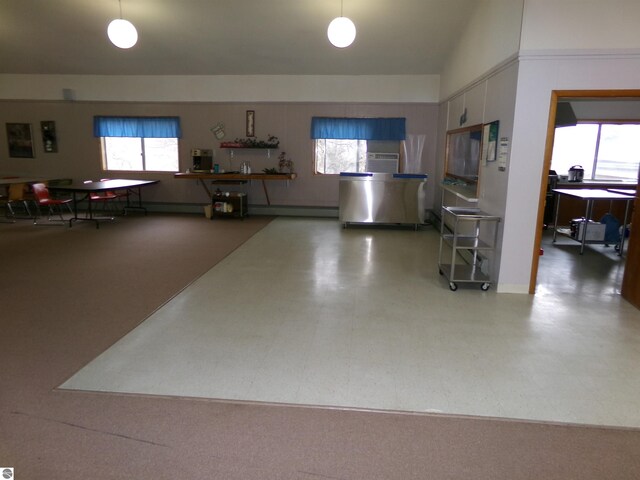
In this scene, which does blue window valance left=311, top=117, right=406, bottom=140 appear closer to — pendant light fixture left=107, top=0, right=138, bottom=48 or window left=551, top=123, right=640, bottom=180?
window left=551, top=123, right=640, bottom=180

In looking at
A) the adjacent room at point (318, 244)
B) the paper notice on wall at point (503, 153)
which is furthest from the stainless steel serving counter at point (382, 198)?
the paper notice on wall at point (503, 153)

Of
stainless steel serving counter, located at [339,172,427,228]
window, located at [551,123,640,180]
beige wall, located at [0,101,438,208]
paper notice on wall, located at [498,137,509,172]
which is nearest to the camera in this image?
paper notice on wall, located at [498,137,509,172]

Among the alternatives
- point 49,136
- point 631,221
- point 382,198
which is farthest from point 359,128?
point 49,136

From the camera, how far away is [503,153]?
13.4 feet

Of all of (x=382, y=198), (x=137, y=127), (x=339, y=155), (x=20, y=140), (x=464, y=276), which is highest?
(x=137, y=127)

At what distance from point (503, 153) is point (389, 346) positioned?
2.28 m

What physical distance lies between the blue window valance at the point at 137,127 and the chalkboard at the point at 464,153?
16.4 feet

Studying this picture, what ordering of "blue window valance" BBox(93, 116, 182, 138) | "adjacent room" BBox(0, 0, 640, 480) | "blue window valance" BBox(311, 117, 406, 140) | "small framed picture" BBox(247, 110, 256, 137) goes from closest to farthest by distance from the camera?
1. "adjacent room" BBox(0, 0, 640, 480)
2. "blue window valance" BBox(311, 117, 406, 140)
3. "small framed picture" BBox(247, 110, 256, 137)
4. "blue window valance" BBox(93, 116, 182, 138)

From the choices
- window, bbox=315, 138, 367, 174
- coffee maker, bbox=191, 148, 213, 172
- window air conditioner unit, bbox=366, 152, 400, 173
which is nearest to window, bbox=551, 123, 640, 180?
window air conditioner unit, bbox=366, 152, 400, 173

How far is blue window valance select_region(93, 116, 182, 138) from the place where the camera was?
8.23 m

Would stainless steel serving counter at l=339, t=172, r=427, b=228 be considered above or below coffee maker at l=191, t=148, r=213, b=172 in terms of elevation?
below

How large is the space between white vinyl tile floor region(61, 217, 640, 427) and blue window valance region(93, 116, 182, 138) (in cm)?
454

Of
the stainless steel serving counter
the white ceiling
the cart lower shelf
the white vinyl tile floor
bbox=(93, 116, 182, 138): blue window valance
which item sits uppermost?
the white ceiling

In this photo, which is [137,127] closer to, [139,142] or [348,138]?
[139,142]
